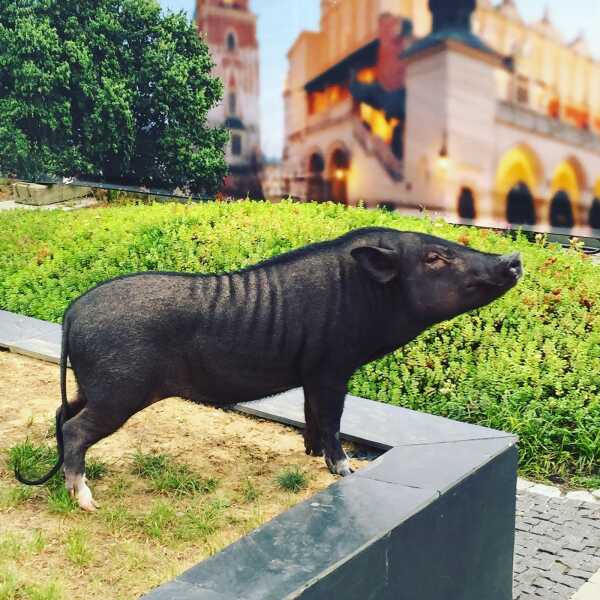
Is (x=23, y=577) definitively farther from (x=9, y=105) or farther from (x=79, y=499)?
(x=9, y=105)

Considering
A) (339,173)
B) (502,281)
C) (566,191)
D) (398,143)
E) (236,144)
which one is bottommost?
(502,281)

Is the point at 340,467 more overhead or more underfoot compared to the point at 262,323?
more underfoot

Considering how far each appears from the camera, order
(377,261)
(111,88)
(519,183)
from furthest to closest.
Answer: (111,88) < (519,183) < (377,261)

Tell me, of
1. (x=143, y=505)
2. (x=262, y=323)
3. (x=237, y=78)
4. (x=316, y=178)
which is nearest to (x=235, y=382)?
(x=262, y=323)

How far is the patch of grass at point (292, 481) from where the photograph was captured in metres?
3.49

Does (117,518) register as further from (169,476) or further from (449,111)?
(449,111)

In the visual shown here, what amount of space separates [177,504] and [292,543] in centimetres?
77

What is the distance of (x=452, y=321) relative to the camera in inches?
242

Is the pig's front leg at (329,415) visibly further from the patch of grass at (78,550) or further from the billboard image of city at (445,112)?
the billboard image of city at (445,112)

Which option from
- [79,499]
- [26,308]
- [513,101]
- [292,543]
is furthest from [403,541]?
[513,101]

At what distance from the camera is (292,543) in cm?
275

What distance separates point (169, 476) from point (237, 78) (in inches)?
475

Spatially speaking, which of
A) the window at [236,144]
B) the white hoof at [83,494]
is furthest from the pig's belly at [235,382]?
the window at [236,144]

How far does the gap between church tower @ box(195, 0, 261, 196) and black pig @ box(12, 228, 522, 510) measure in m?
10.7
